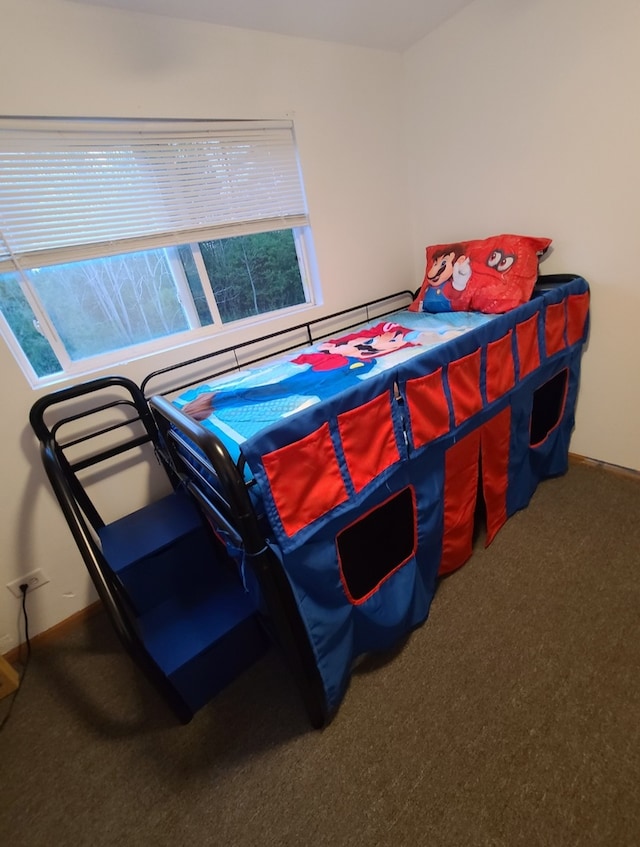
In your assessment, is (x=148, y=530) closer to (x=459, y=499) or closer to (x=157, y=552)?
(x=157, y=552)

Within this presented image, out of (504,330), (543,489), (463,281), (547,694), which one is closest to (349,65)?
(463,281)

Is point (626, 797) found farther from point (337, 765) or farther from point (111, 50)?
point (111, 50)

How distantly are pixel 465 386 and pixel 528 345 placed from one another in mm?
438

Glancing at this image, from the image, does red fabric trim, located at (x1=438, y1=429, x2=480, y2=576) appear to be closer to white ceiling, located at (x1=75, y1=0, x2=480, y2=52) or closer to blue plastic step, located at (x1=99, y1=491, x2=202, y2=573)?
blue plastic step, located at (x1=99, y1=491, x2=202, y2=573)

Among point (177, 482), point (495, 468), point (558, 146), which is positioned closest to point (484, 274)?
point (558, 146)

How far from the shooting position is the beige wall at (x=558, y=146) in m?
1.41

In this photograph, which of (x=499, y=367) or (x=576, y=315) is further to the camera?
(x=576, y=315)

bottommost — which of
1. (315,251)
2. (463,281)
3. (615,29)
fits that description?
(463,281)

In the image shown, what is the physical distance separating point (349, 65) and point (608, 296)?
1.66m

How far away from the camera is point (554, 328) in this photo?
1.59 metres

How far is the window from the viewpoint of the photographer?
127 centimetres

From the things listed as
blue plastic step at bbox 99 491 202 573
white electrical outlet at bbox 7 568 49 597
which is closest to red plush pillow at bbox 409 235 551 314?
blue plastic step at bbox 99 491 202 573

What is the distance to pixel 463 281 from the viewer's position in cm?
178

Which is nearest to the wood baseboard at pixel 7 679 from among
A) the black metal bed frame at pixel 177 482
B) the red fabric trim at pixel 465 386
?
the black metal bed frame at pixel 177 482
